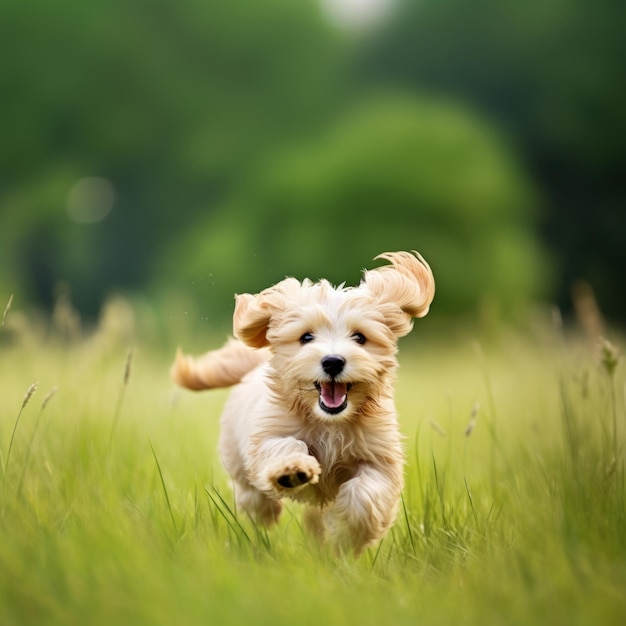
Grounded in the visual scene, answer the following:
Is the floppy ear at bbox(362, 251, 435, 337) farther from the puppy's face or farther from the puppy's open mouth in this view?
the puppy's open mouth

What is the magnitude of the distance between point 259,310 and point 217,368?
93 centimetres

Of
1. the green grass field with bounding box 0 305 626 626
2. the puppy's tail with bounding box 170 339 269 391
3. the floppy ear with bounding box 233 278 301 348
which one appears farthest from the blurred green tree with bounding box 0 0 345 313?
the floppy ear with bounding box 233 278 301 348

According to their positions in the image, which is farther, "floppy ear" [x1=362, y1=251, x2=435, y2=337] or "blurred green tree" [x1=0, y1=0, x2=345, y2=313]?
"blurred green tree" [x1=0, y1=0, x2=345, y2=313]

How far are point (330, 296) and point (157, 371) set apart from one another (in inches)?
220

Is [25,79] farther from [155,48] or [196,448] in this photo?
[196,448]

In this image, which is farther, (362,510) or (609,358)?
(609,358)

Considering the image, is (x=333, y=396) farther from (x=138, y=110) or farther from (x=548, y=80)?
(x=138, y=110)

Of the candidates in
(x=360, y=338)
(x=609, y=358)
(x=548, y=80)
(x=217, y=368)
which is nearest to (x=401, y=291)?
(x=360, y=338)

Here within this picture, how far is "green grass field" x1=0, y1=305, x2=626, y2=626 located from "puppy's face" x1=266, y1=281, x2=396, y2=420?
538mm

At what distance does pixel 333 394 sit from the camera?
3.49 meters

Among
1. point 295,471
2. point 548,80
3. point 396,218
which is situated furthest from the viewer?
point 548,80

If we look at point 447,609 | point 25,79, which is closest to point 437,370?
point 447,609

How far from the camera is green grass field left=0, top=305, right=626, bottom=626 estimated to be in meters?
2.70

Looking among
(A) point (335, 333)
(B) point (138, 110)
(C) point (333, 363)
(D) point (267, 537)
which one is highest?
(B) point (138, 110)
